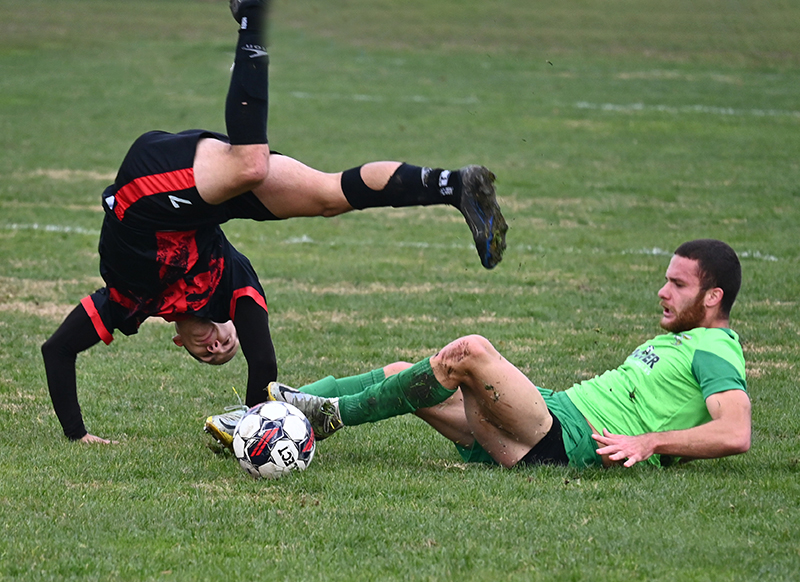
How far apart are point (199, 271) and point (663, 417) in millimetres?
2776

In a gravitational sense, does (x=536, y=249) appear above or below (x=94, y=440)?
below

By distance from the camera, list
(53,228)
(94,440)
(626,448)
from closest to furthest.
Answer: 1. (626,448)
2. (94,440)
3. (53,228)

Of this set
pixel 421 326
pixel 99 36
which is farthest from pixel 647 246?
pixel 99 36

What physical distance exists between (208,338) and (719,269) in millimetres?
3040

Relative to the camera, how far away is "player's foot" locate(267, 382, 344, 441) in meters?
5.81

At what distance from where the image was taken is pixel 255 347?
629 cm

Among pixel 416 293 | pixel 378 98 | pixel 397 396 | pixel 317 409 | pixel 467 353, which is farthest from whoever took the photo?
pixel 378 98

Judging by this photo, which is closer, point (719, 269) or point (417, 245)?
point (719, 269)

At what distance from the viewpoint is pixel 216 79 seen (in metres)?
29.5

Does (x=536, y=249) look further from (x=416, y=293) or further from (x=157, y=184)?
(x=157, y=184)

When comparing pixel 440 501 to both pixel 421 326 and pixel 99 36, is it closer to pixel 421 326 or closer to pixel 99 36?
pixel 421 326

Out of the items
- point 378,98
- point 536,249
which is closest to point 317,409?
point 536,249

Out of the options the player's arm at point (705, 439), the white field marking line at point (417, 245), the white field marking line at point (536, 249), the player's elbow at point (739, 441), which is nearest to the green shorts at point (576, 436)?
the player's arm at point (705, 439)

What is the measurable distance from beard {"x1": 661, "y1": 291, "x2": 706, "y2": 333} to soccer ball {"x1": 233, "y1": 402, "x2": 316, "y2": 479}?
205 centimetres
